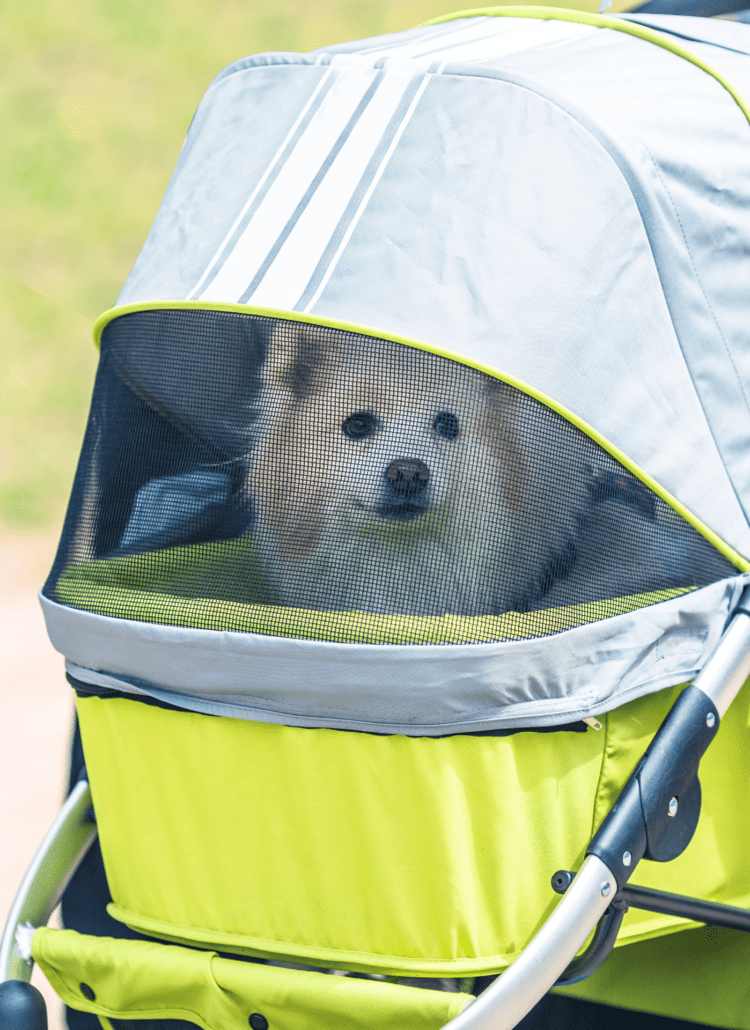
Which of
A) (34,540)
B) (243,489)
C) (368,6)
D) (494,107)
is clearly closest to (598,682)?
(243,489)

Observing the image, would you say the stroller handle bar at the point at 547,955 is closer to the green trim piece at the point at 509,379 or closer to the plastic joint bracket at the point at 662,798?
the plastic joint bracket at the point at 662,798

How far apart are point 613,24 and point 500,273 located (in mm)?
663

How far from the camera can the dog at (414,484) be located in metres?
1.30

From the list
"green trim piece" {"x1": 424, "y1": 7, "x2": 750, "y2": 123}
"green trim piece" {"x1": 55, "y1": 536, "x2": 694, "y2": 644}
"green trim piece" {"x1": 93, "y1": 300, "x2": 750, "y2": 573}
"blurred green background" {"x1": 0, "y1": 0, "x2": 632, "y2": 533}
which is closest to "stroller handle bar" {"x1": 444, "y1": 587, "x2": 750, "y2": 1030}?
"green trim piece" {"x1": 55, "y1": 536, "x2": 694, "y2": 644}

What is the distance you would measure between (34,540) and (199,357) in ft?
14.7

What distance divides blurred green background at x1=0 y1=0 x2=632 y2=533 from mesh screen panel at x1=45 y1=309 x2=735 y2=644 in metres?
5.48

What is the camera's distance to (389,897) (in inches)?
51.9

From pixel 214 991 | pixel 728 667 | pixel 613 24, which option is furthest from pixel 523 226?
pixel 214 991

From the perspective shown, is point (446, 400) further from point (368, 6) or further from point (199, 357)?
point (368, 6)

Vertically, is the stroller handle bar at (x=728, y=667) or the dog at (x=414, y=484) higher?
the dog at (x=414, y=484)

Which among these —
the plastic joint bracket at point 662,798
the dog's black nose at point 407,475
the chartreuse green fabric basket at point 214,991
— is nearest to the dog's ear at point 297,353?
the dog's black nose at point 407,475

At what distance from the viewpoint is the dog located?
51.1 inches

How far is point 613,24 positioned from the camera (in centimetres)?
167

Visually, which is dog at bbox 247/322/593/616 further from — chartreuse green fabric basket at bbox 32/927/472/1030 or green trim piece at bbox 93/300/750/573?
chartreuse green fabric basket at bbox 32/927/472/1030
